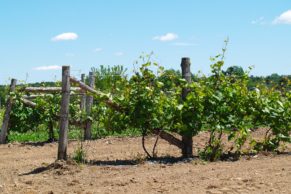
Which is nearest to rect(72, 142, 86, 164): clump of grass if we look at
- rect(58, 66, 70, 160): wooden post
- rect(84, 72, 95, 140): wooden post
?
rect(58, 66, 70, 160): wooden post

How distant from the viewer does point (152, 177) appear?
606 centimetres

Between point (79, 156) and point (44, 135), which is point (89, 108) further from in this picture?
point (79, 156)

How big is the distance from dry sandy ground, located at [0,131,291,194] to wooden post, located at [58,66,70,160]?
0.33 m

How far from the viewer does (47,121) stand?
12234mm

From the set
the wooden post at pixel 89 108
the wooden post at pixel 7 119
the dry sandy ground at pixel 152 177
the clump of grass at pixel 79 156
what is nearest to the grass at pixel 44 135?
the wooden post at pixel 89 108

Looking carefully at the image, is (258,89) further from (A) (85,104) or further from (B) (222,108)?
(A) (85,104)

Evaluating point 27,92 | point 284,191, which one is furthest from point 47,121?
point 284,191

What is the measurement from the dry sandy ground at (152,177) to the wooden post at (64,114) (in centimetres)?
33

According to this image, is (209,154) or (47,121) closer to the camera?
(209,154)

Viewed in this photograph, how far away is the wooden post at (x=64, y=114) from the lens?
23.8ft

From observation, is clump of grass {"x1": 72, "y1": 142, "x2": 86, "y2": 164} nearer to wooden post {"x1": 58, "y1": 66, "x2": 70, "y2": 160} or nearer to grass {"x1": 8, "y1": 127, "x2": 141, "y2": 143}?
wooden post {"x1": 58, "y1": 66, "x2": 70, "y2": 160}

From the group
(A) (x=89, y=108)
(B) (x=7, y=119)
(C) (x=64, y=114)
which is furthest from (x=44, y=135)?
(C) (x=64, y=114)

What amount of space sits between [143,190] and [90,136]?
6616mm

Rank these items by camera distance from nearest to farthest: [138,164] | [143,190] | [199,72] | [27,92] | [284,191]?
1. [284,191]
2. [143,190]
3. [138,164]
4. [199,72]
5. [27,92]
